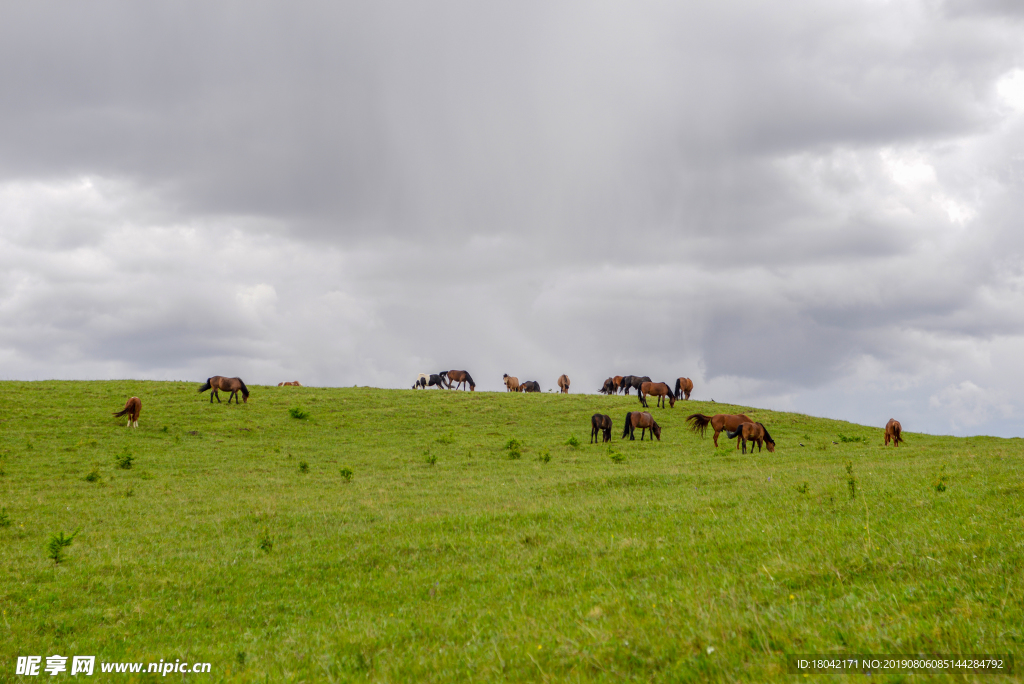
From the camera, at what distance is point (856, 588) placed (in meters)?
6.18

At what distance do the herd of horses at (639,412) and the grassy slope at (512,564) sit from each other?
3720 mm

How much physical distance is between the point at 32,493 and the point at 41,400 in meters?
20.7

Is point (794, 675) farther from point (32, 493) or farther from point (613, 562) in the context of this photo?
point (32, 493)

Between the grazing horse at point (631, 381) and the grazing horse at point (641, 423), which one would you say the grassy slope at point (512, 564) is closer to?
the grazing horse at point (641, 423)

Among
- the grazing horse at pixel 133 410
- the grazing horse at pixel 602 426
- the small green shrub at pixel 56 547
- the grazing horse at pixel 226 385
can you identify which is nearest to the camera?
the small green shrub at pixel 56 547

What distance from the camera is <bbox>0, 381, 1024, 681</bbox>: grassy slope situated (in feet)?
17.6

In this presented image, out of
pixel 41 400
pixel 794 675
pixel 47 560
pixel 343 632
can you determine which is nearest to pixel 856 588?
pixel 794 675

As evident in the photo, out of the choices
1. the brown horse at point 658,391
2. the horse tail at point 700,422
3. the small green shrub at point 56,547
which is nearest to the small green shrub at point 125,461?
the small green shrub at point 56,547

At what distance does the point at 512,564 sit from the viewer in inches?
400

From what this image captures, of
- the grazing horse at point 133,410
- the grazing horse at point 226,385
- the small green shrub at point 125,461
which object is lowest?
the small green shrub at point 125,461

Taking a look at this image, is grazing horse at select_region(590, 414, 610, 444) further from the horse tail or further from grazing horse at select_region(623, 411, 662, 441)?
the horse tail

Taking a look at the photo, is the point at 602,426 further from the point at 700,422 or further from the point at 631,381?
the point at 631,381

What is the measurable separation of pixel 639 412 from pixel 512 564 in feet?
79.4

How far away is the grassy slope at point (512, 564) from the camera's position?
5.37m
